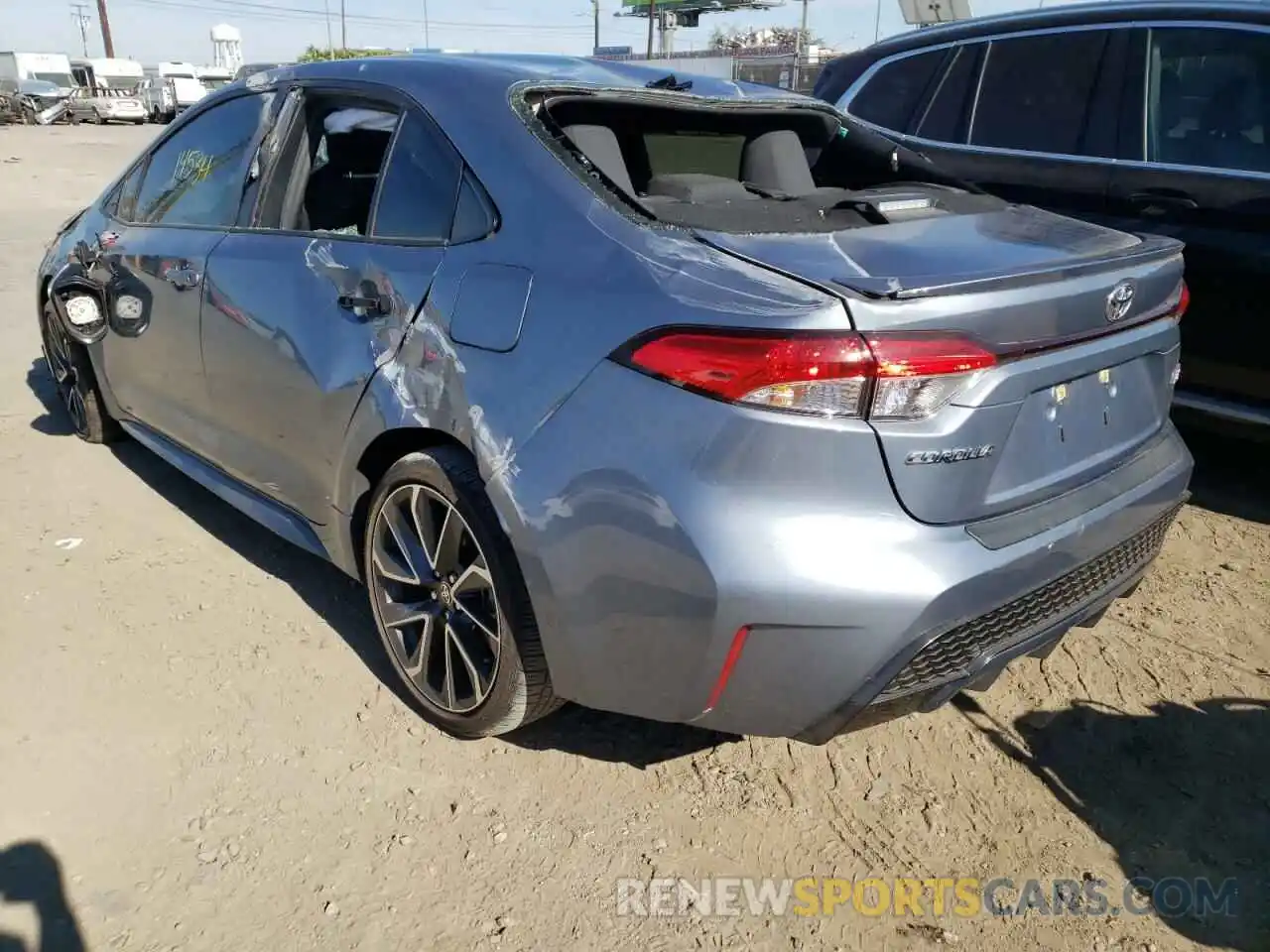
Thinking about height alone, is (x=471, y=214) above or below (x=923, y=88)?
below

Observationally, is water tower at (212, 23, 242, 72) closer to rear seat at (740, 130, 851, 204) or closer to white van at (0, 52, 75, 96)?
white van at (0, 52, 75, 96)

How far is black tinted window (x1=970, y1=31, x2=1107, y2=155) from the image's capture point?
161 inches

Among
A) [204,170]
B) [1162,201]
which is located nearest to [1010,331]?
[1162,201]

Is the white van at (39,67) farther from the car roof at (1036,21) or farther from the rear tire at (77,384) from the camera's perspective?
the car roof at (1036,21)

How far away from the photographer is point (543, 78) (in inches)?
99.4

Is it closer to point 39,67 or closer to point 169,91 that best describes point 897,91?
point 169,91

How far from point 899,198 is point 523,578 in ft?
4.51

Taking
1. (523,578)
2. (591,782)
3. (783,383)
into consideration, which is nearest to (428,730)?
(591,782)

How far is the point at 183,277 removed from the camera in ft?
10.7

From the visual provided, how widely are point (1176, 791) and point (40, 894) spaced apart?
2578mm

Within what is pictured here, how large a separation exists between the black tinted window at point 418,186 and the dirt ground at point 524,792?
A: 1.27 m

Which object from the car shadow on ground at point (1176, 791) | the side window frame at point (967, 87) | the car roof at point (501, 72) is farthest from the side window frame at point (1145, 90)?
the car shadow on ground at point (1176, 791)

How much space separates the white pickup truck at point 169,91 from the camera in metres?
39.0

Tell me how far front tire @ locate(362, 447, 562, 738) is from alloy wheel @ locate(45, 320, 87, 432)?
2.43 metres
